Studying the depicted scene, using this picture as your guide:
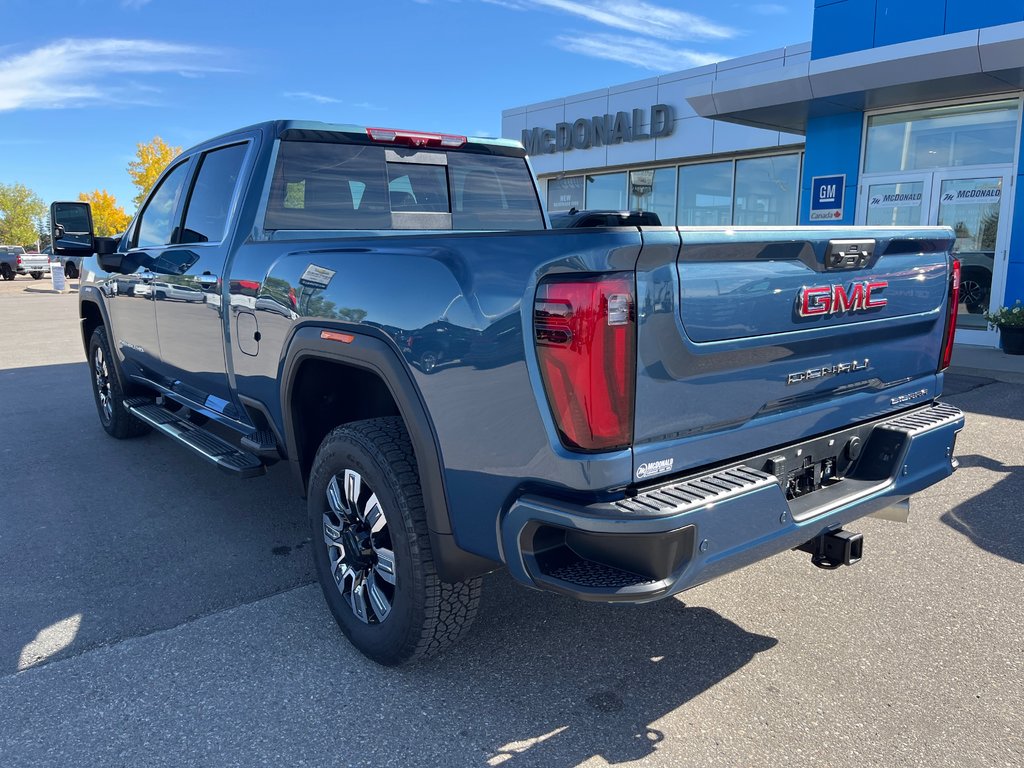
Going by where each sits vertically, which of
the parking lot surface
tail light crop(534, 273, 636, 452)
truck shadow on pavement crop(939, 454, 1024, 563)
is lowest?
truck shadow on pavement crop(939, 454, 1024, 563)

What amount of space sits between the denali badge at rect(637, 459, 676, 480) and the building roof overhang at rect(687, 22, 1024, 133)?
32.6 feet

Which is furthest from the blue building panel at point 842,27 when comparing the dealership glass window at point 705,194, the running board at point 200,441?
the running board at point 200,441

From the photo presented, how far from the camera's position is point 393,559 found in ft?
A: 8.85

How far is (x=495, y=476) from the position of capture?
7.53 ft

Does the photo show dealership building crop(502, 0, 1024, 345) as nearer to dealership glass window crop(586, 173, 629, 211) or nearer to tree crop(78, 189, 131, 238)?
dealership glass window crop(586, 173, 629, 211)

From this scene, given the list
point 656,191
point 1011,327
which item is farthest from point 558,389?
point 656,191

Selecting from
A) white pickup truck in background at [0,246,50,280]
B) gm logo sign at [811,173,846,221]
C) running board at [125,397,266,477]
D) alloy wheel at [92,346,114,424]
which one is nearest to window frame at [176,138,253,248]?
running board at [125,397,266,477]

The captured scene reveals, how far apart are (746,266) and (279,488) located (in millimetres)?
3664

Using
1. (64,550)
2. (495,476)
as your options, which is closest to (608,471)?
(495,476)

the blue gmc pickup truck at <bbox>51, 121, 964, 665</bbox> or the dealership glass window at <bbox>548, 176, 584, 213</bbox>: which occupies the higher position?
the dealership glass window at <bbox>548, 176, 584, 213</bbox>

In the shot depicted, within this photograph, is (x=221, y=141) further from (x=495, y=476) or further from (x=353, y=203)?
(x=495, y=476)

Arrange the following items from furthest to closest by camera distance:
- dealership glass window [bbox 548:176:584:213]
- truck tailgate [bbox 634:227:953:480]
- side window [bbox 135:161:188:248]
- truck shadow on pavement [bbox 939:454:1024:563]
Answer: dealership glass window [bbox 548:176:584:213]
side window [bbox 135:161:188:248]
truck shadow on pavement [bbox 939:454:1024:563]
truck tailgate [bbox 634:227:953:480]

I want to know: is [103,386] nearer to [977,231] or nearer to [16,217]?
[977,231]

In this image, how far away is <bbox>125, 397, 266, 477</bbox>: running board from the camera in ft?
12.0
